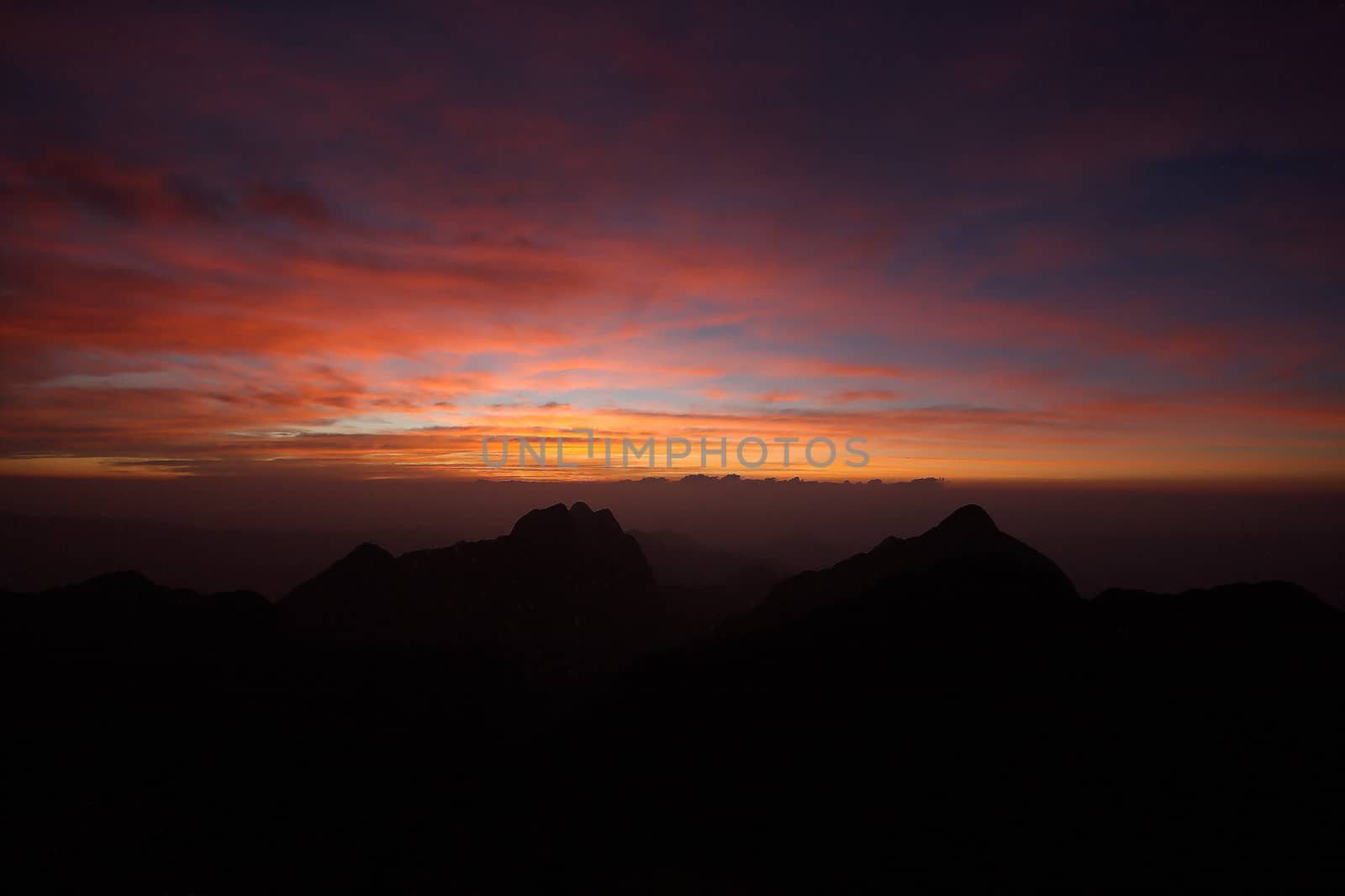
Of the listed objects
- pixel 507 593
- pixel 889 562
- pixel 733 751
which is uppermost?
pixel 889 562

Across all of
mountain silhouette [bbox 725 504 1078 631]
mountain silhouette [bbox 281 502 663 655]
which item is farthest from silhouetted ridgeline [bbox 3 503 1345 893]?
mountain silhouette [bbox 281 502 663 655]

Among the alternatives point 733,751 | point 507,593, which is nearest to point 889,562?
point 733,751

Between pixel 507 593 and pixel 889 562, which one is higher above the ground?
pixel 889 562

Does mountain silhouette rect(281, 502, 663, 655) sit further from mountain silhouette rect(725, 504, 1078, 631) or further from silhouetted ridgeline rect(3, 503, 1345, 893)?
mountain silhouette rect(725, 504, 1078, 631)

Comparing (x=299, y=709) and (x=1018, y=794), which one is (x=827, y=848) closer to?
(x=1018, y=794)

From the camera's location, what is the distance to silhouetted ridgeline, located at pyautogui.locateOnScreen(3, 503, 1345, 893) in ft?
129

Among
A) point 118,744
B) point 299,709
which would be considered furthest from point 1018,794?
point 118,744

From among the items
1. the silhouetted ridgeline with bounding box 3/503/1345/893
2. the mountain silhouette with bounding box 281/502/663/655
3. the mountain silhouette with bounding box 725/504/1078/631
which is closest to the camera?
the silhouetted ridgeline with bounding box 3/503/1345/893

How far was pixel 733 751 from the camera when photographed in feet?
175

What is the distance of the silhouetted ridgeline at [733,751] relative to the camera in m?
39.4

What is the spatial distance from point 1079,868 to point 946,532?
241ft

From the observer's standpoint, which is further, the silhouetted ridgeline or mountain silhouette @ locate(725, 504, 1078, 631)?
mountain silhouette @ locate(725, 504, 1078, 631)

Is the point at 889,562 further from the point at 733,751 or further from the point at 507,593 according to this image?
the point at 507,593

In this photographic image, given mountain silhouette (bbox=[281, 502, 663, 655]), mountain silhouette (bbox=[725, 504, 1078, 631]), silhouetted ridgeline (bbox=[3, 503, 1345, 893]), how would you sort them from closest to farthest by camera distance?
silhouetted ridgeline (bbox=[3, 503, 1345, 893]), mountain silhouette (bbox=[725, 504, 1078, 631]), mountain silhouette (bbox=[281, 502, 663, 655])
